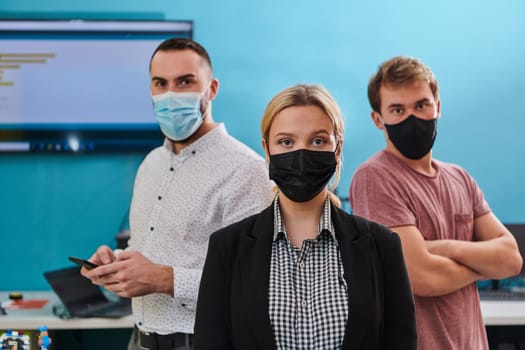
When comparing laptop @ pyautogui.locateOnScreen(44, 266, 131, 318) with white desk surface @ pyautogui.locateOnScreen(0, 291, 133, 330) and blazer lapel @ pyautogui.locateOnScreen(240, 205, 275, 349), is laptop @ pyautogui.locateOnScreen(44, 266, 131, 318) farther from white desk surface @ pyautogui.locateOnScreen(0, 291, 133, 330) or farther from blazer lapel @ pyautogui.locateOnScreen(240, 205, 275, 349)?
blazer lapel @ pyautogui.locateOnScreen(240, 205, 275, 349)

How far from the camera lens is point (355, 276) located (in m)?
1.23

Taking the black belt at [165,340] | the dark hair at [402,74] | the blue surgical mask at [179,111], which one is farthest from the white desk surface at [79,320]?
the dark hair at [402,74]

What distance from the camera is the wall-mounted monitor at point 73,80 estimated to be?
3344mm

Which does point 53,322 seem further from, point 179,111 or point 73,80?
point 179,111

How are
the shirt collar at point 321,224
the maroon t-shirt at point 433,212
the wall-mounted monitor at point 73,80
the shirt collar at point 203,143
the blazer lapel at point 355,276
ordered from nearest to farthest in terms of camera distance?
1. the blazer lapel at point 355,276
2. the shirt collar at point 321,224
3. the maroon t-shirt at point 433,212
4. the shirt collar at point 203,143
5. the wall-mounted monitor at point 73,80

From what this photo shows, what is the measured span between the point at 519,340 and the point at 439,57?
66.0 inches

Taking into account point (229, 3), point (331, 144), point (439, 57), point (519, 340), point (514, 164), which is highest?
point (229, 3)

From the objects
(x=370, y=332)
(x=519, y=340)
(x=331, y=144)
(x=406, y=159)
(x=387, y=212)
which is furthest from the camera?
(x=519, y=340)

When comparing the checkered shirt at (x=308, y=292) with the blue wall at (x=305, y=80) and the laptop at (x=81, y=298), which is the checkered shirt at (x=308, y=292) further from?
the blue wall at (x=305, y=80)

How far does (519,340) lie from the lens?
335 cm

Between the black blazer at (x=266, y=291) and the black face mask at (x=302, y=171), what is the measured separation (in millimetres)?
87

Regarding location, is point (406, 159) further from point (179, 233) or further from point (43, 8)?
point (43, 8)

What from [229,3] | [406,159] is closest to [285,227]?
[406,159]

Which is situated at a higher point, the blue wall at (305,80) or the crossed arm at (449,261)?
the blue wall at (305,80)
